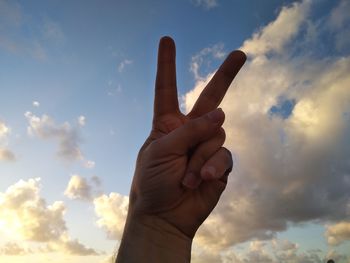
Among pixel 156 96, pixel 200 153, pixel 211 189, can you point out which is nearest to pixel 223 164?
pixel 200 153

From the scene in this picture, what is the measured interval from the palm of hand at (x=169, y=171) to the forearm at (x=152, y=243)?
11 cm

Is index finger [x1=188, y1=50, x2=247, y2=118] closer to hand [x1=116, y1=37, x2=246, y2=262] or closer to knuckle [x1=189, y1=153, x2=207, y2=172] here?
hand [x1=116, y1=37, x2=246, y2=262]

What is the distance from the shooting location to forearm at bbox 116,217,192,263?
4402 mm

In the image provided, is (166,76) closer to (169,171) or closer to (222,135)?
(222,135)

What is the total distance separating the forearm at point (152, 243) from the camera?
440 cm

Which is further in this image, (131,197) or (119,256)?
(131,197)

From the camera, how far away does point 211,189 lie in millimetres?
4961

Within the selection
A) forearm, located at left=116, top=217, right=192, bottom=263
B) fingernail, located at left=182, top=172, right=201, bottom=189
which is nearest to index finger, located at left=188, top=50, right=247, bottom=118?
fingernail, located at left=182, top=172, right=201, bottom=189

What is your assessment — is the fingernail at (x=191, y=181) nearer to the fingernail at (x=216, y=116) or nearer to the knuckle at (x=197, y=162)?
the knuckle at (x=197, y=162)

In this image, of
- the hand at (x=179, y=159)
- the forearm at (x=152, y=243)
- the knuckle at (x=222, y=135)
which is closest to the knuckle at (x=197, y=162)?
the hand at (x=179, y=159)

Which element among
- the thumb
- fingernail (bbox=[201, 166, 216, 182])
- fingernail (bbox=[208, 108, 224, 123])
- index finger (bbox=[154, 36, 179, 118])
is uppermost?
index finger (bbox=[154, 36, 179, 118])

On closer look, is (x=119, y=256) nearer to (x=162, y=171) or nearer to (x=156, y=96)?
(x=162, y=171)

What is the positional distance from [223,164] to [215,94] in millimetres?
1256

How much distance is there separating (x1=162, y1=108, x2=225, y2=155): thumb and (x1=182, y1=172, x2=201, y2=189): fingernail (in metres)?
0.36
